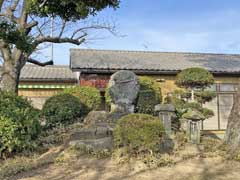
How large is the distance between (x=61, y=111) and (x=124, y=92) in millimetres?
2164

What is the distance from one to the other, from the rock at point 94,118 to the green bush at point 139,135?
3.00 m

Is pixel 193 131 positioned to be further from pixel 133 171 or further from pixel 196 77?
pixel 196 77

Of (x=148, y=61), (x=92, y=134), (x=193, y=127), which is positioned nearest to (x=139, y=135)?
(x=92, y=134)

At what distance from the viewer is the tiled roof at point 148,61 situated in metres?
15.5

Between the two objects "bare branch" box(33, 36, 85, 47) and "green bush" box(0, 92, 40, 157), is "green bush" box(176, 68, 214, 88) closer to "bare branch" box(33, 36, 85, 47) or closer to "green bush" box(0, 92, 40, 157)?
"bare branch" box(33, 36, 85, 47)

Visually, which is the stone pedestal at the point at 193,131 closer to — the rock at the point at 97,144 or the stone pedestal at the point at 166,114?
the stone pedestal at the point at 166,114

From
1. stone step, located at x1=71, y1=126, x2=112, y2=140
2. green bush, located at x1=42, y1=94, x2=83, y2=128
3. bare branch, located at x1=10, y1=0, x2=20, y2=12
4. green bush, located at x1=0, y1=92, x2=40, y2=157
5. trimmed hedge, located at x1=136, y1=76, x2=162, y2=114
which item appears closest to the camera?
green bush, located at x1=0, y1=92, x2=40, y2=157

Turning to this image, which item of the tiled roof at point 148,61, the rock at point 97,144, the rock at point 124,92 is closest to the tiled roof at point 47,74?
the tiled roof at point 148,61

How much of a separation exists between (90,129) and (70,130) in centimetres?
106

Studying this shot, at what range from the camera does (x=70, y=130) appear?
10.4 m

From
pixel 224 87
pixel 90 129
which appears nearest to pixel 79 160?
pixel 90 129

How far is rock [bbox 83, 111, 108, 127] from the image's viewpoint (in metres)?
10.7

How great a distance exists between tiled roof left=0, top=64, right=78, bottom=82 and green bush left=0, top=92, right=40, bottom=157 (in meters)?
8.53

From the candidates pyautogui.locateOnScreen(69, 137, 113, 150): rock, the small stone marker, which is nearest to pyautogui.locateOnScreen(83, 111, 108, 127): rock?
pyautogui.locateOnScreen(69, 137, 113, 150): rock
